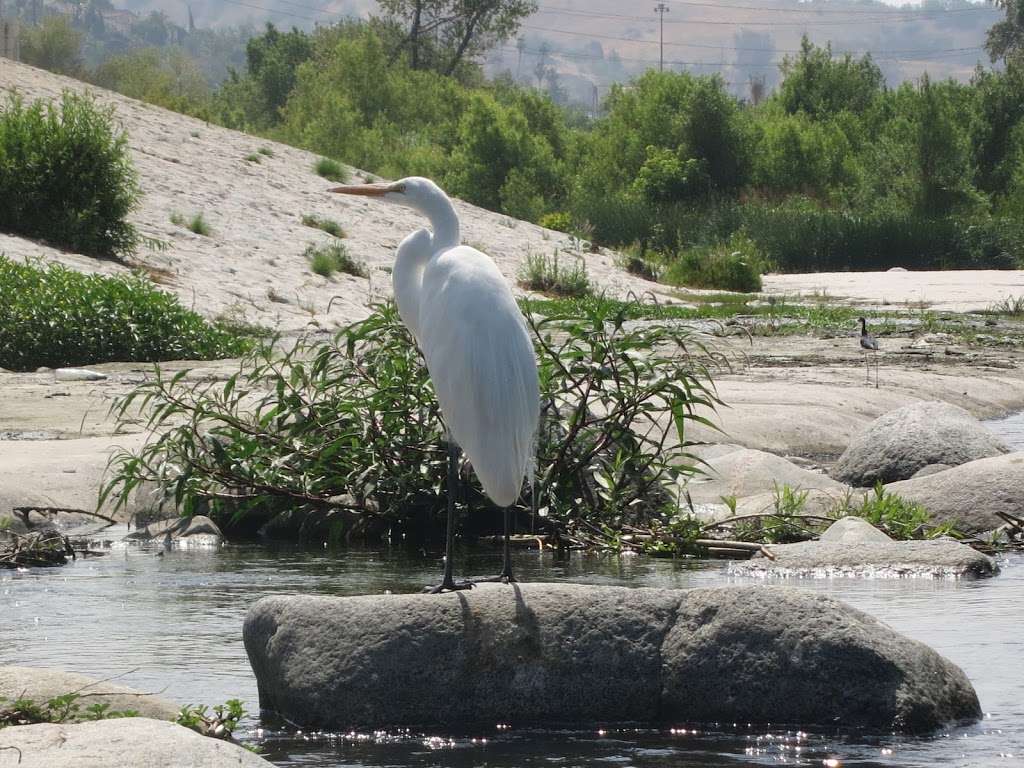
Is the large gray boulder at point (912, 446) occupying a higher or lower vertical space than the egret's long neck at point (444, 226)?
→ lower

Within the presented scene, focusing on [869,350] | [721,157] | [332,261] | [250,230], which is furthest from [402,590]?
[721,157]

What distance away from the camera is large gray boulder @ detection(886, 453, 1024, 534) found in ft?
26.8

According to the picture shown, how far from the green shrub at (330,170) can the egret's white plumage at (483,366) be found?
2353 cm

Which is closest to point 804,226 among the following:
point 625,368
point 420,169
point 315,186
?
point 420,169

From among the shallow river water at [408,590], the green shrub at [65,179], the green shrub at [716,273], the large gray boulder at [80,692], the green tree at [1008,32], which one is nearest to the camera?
the large gray boulder at [80,692]

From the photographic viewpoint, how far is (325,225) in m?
24.5

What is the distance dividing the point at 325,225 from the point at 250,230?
1.74 meters

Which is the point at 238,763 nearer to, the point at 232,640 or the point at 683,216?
the point at 232,640

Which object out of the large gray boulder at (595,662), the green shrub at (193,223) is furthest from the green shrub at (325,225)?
the large gray boulder at (595,662)

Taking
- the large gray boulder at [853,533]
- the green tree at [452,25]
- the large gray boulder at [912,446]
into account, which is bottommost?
the large gray boulder at [853,533]

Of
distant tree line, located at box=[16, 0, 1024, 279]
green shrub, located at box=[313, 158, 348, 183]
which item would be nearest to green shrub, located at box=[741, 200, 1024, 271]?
distant tree line, located at box=[16, 0, 1024, 279]

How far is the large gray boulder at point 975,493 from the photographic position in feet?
26.8

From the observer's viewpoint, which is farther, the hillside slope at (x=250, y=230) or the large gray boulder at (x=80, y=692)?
the hillside slope at (x=250, y=230)

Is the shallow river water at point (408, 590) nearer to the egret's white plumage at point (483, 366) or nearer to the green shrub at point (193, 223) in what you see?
the egret's white plumage at point (483, 366)
